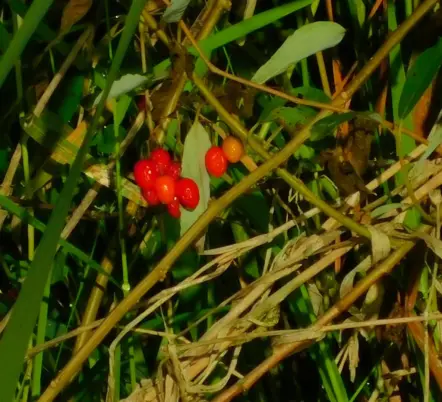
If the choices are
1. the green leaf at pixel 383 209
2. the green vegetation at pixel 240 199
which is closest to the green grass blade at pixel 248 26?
the green vegetation at pixel 240 199

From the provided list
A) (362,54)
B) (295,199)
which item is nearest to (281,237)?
(295,199)

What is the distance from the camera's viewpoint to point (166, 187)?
484 mm

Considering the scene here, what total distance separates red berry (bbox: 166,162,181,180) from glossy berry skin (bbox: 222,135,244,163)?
1.3 inches

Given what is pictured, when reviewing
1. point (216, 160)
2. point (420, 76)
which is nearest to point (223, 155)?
point (216, 160)

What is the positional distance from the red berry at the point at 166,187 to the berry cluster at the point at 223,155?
0.08 ft

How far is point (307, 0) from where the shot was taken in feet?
1.63

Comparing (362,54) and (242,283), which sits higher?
(362,54)

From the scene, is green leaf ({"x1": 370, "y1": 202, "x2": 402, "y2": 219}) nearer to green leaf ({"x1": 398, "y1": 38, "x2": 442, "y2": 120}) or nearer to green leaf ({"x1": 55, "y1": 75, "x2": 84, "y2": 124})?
green leaf ({"x1": 398, "y1": 38, "x2": 442, "y2": 120})

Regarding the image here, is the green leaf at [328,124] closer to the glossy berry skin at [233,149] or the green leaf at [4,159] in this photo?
the glossy berry skin at [233,149]

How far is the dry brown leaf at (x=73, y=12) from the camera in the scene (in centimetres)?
51

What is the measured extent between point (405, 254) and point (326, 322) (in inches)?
2.5

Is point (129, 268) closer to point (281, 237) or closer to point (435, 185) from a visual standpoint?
point (281, 237)

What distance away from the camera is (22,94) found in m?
0.55

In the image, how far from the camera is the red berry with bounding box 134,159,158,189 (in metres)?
0.49
